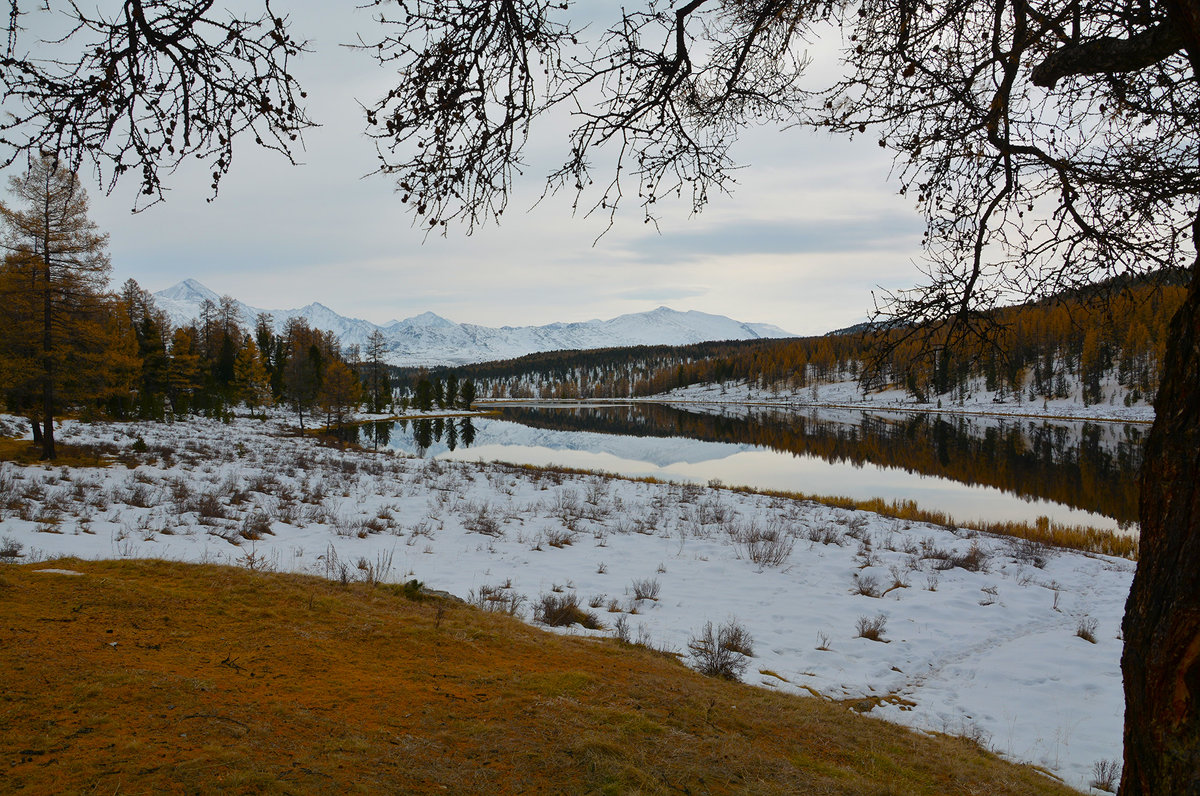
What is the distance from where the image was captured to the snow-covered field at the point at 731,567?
6449 mm

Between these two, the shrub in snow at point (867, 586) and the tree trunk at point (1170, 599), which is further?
the shrub in snow at point (867, 586)

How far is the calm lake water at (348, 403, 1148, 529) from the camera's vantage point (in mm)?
22609

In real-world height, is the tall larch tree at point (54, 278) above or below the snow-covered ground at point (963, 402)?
above

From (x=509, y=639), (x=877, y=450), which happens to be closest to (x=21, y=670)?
(x=509, y=639)

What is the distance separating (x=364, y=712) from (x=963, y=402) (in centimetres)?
8162

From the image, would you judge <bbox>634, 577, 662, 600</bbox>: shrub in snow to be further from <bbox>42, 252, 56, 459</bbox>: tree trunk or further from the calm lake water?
<bbox>42, 252, 56, 459</bbox>: tree trunk

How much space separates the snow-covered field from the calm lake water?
30.1ft

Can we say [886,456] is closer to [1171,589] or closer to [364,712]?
[1171,589]

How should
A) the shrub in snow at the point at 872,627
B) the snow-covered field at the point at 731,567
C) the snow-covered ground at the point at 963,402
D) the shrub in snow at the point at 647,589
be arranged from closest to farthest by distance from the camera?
the snow-covered field at the point at 731,567 → the shrub in snow at the point at 872,627 → the shrub in snow at the point at 647,589 → the snow-covered ground at the point at 963,402

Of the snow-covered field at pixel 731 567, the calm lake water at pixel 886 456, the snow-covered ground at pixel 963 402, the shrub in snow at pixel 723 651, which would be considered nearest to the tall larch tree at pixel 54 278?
the snow-covered field at pixel 731 567

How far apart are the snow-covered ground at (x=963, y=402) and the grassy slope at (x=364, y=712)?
22480 millimetres

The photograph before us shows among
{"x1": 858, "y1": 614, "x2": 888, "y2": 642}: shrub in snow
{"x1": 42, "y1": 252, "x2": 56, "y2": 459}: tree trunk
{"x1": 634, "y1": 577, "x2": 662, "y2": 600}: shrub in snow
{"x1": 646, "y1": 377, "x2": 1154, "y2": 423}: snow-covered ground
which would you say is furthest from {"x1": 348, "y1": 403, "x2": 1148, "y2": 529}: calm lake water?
{"x1": 42, "y1": 252, "x2": 56, "y2": 459}: tree trunk

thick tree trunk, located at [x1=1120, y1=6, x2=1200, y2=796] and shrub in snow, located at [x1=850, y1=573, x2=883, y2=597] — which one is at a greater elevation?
thick tree trunk, located at [x1=1120, y1=6, x2=1200, y2=796]

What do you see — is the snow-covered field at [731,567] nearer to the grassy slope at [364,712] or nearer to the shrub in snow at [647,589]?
the shrub in snow at [647,589]
